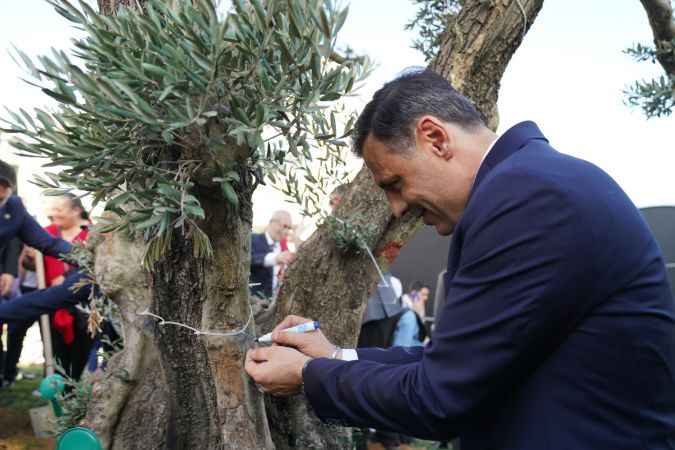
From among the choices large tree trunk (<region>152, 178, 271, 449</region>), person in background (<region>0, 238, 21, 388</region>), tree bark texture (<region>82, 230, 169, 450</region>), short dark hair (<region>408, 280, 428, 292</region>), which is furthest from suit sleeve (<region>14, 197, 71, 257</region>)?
short dark hair (<region>408, 280, 428, 292</region>)

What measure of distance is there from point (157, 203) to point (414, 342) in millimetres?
6584

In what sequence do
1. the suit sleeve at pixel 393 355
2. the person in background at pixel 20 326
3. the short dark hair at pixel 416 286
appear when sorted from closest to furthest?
the suit sleeve at pixel 393 355, the person in background at pixel 20 326, the short dark hair at pixel 416 286

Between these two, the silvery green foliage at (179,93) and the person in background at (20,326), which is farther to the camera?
the person in background at (20,326)

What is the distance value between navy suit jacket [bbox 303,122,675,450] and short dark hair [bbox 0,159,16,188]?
5.90 m

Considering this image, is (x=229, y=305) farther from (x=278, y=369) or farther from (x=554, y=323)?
(x=554, y=323)

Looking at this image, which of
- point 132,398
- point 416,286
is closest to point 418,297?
point 416,286

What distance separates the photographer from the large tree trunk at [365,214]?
3613 millimetres

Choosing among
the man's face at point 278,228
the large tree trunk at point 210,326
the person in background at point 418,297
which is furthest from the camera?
the person in background at point 418,297

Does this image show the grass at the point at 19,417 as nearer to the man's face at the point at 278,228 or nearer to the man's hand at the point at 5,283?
the man's hand at the point at 5,283

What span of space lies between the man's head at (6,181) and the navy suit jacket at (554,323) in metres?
5.88

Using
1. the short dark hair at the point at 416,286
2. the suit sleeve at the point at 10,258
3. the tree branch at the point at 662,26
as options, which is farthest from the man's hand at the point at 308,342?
the short dark hair at the point at 416,286

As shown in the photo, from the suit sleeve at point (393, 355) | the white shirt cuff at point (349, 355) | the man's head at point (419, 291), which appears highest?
the white shirt cuff at point (349, 355)

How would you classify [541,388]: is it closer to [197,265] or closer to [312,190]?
[197,265]

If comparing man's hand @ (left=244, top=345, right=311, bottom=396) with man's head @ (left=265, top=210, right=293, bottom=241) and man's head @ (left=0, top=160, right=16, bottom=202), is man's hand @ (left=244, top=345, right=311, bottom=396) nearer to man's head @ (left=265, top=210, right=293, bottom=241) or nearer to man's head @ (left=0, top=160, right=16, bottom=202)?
man's head @ (left=0, top=160, right=16, bottom=202)
